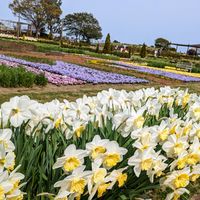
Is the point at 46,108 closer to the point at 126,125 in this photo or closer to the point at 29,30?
the point at 126,125

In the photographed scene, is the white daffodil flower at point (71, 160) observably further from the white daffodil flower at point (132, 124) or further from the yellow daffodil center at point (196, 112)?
the yellow daffodil center at point (196, 112)

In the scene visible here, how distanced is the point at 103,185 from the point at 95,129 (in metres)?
0.83

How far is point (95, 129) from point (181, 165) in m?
0.69

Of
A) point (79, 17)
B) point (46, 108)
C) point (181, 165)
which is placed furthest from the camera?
point (79, 17)

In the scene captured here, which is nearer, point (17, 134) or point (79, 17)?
point (17, 134)

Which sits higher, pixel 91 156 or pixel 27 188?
pixel 91 156

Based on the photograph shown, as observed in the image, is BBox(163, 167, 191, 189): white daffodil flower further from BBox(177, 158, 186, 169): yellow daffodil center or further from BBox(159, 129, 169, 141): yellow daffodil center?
BBox(159, 129, 169, 141): yellow daffodil center

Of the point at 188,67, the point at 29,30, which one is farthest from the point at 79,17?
the point at 188,67

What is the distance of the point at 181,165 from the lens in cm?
243

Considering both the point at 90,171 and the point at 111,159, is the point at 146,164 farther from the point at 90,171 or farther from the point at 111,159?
the point at 90,171

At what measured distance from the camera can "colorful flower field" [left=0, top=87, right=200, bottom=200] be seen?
1906 millimetres

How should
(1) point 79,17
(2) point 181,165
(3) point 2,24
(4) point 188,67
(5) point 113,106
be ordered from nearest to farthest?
(2) point 181,165
(5) point 113,106
(4) point 188,67
(3) point 2,24
(1) point 79,17

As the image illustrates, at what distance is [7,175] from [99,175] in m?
0.50

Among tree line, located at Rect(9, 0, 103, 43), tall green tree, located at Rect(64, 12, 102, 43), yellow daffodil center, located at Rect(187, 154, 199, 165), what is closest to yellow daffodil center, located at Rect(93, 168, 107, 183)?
yellow daffodil center, located at Rect(187, 154, 199, 165)
